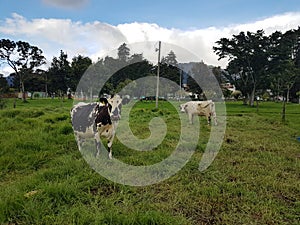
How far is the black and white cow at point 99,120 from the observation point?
565 centimetres

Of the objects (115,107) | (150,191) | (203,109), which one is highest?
(115,107)

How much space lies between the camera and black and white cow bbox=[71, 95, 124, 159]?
5648mm

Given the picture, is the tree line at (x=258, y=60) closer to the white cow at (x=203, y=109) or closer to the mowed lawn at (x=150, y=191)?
the white cow at (x=203, y=109)

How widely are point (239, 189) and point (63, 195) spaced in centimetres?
255

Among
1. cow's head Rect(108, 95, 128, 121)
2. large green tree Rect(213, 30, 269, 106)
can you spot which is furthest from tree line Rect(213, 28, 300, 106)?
cow's head Rect(108, 95, 128, 121)

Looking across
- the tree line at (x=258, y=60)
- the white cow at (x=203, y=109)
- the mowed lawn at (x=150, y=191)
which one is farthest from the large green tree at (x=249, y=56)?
the mowed lawn at (x=150, y=191)

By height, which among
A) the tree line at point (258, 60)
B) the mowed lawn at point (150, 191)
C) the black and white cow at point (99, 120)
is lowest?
the mowed lawn at point (150, 191)

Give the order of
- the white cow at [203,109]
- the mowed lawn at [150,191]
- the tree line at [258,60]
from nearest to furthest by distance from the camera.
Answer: the mowed lawn at [150,191]
the white cow at [203,109]
the tree line at [258,60]

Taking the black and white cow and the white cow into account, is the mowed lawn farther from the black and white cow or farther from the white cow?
the white cow

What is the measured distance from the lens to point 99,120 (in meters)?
5.61

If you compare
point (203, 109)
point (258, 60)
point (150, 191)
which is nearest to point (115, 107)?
point (150, 191)

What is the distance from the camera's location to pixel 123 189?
397 centimetres

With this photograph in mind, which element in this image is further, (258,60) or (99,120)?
(258,60)

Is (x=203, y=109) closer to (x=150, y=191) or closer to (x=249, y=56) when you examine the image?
(x=150, y=191)
